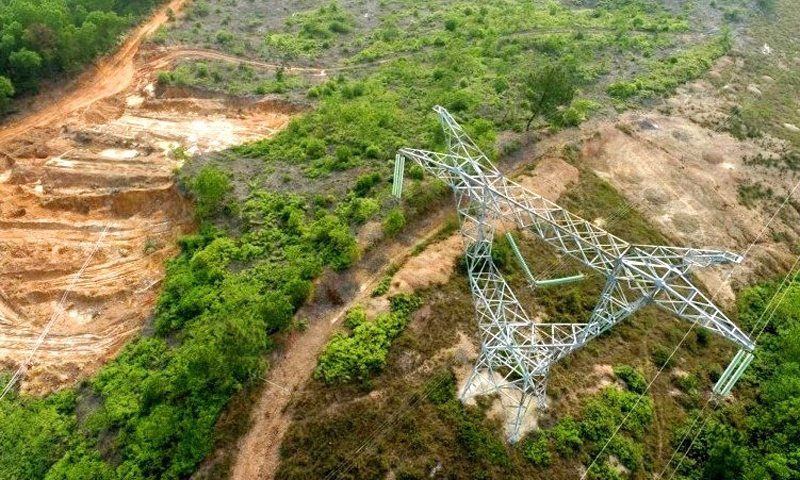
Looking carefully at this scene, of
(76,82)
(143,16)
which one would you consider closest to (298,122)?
(76,82)

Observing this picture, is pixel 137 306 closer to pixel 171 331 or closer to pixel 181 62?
pixel 171 331

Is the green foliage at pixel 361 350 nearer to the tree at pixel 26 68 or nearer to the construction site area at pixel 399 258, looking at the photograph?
the construction site area at pixel 399 258

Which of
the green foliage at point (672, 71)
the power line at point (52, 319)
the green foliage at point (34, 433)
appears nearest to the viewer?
the green foliage at point (34, 433)

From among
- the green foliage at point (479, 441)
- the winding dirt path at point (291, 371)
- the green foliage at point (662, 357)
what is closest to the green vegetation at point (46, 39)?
the winding dirt path at point (291, 371)

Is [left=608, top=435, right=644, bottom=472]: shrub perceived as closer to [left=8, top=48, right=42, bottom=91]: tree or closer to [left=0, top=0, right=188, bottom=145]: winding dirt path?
[left=0, top=0, right=188, bottom=145]: winding dirt path

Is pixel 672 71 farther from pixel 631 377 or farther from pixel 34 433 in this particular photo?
pixel 34 433

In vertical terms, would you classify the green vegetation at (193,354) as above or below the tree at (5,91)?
below

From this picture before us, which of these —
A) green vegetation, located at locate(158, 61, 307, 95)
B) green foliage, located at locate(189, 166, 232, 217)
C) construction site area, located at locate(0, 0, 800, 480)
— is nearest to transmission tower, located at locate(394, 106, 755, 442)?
construction site area, located at locate(0, 0, 800, 480)

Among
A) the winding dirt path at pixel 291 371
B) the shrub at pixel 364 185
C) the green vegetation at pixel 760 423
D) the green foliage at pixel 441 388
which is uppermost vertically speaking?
the shrub at pixel 364 185
